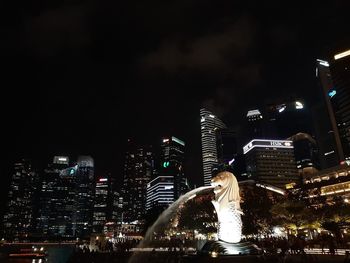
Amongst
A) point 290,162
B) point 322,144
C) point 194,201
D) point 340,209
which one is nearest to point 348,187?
point 340,209

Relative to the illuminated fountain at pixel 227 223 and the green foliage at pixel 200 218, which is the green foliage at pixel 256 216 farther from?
the illuminated fountain at pixel 227 223

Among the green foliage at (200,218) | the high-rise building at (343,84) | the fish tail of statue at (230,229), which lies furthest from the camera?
the high-rise building at (343,84)

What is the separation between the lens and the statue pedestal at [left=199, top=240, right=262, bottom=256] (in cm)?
1939

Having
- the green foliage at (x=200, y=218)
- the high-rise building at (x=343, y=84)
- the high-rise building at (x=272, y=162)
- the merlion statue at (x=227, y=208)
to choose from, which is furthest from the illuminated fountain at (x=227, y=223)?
the high-rise building at (x=272, y=162)

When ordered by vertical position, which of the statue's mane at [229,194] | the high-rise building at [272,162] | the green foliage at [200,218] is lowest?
the statue's mane at [229,194]

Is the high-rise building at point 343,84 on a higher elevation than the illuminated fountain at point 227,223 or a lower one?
higher

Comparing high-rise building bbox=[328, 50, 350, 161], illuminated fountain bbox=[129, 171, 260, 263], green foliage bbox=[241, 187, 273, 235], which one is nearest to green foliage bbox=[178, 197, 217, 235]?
green foliage bbox=[241, 187, 273, 235]

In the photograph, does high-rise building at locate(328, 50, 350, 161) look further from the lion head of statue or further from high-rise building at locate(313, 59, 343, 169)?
the lion head of statue

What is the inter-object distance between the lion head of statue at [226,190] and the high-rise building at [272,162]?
139 metres

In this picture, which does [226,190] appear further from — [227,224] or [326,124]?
[326,124]

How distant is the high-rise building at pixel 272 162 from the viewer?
156 metres

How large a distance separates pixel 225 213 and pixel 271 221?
3382 cm

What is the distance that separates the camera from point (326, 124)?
189250mm

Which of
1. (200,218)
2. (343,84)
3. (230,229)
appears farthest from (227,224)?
(343,84)
